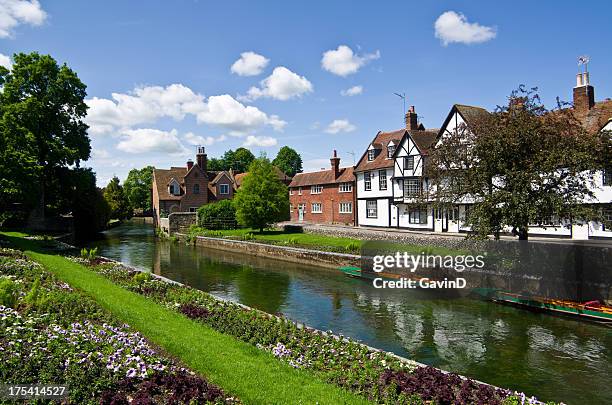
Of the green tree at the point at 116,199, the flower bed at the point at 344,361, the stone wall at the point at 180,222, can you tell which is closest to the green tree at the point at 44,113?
the stone wall at the point at 180,222

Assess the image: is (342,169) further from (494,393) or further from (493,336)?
(494,393)

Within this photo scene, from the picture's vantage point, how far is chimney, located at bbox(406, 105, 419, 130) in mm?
46066

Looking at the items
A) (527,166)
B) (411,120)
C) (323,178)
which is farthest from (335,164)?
(527,166)

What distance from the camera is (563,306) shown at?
1927cm

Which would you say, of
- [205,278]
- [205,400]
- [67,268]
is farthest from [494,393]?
[205,278]

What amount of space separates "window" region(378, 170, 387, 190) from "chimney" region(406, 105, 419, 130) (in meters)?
5.52

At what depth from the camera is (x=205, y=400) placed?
822cm

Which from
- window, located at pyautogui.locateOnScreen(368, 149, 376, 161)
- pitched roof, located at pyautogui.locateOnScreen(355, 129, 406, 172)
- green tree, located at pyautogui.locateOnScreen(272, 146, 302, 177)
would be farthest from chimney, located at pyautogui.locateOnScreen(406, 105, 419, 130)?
green tree, located at pyautogui.locateOnScreen(272, 146, 302, 177)

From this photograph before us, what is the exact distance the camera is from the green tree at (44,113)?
4013 cm

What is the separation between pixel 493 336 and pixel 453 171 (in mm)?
9789

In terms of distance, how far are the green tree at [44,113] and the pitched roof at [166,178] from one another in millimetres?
21854

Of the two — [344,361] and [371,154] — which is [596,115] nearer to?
[371,154]

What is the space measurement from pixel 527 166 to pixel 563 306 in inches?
261

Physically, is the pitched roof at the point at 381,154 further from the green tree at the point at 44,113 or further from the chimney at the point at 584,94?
the green tree at the point at 44,113
